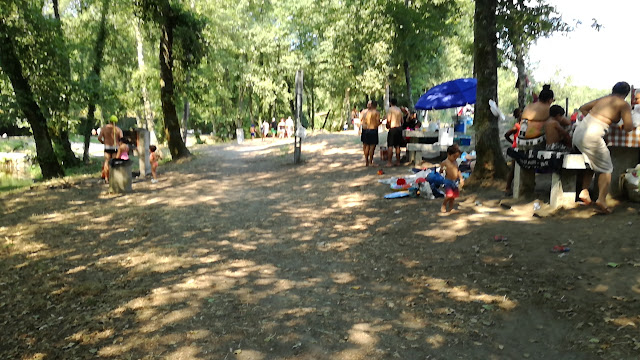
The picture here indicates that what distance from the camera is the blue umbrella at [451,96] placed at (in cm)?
1302

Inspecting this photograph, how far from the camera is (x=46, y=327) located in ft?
14.1

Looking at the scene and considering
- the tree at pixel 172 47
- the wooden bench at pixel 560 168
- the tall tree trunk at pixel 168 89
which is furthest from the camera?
the tall tree trunk at pixel 168 89

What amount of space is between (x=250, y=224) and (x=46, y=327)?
146 inches

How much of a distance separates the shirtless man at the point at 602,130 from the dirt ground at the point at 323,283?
490 millimetres

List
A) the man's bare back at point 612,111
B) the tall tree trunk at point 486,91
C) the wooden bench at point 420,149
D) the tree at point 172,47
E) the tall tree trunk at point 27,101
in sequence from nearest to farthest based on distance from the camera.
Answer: the man's bare back at point 612,111 < the tall tree trunk at point 486,91 < the wooden bench at point 420,149 < the tall tree trunk at point 27,101 < the tree at point 172,47

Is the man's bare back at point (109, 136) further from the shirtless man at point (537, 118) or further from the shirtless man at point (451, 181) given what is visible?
the shirtless man at point (537, 118)

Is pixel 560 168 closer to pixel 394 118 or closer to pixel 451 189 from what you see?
pixel 451 189

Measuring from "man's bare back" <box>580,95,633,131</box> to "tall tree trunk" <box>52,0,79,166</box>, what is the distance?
1538cm

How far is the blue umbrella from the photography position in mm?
13016

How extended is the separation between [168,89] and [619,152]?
14536 millimetres

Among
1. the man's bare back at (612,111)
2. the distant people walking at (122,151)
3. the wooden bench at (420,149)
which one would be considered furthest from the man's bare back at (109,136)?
the man's bare back at (612,111)

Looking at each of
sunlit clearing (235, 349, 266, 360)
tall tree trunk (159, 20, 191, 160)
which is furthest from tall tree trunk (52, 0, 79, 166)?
sunlit clearing (235, 349, 266, 360)

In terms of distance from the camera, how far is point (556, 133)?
6.90 meters

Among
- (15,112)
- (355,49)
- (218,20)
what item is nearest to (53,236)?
(15,112)
